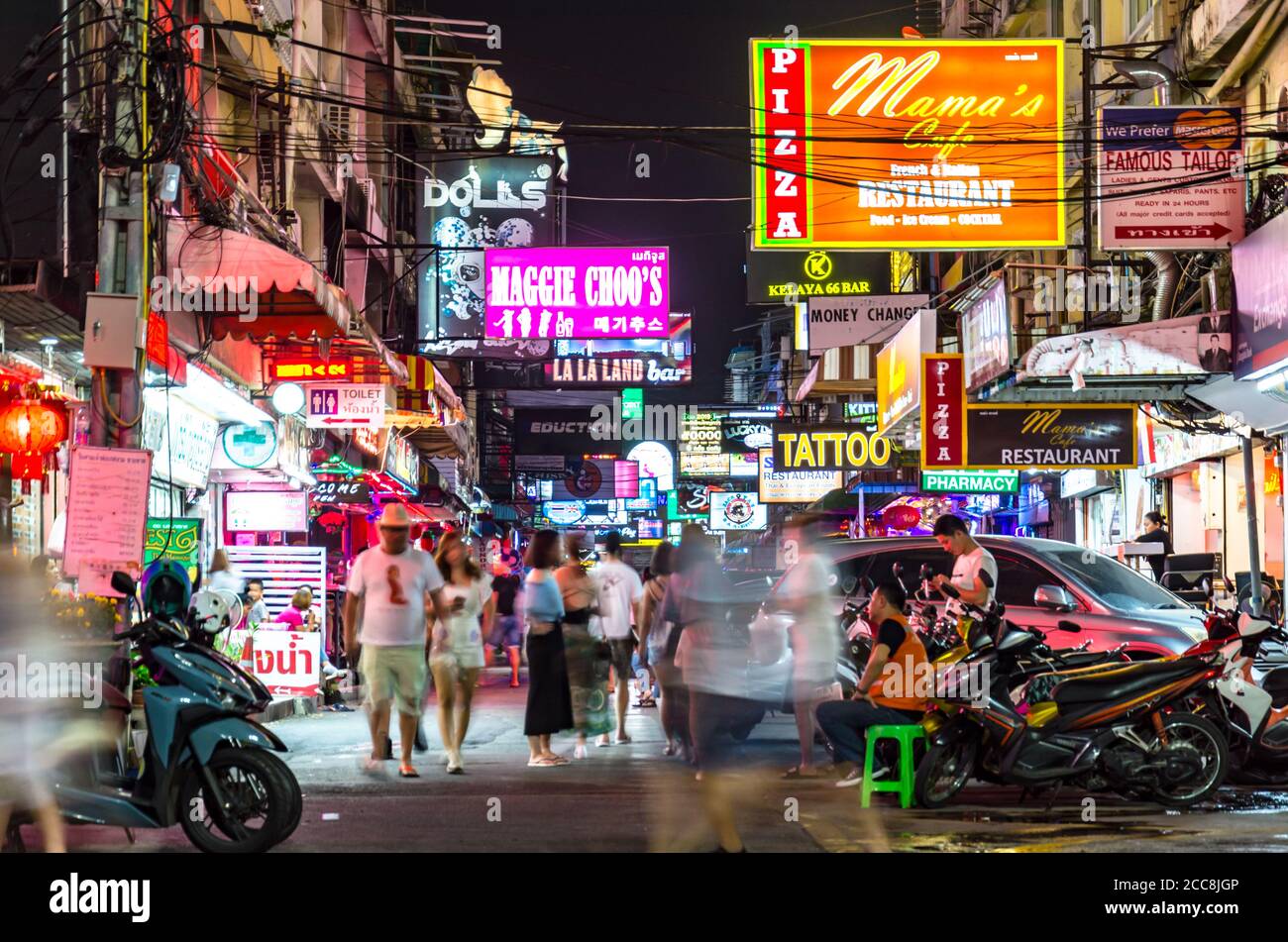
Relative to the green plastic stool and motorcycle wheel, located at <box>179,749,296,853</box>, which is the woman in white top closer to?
the green plastic stool

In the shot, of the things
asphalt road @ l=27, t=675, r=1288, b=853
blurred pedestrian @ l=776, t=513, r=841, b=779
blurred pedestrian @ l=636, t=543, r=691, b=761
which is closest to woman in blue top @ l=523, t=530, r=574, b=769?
asphalt road @ l=27, t=675, r=1288, b=853

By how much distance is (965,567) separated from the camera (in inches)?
531

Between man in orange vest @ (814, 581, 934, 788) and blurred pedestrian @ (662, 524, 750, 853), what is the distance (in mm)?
2334

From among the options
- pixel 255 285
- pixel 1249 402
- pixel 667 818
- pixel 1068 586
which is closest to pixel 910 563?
pixel 1068 586

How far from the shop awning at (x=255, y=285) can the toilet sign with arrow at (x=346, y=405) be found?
230cm

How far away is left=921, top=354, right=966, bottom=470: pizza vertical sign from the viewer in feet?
74.2

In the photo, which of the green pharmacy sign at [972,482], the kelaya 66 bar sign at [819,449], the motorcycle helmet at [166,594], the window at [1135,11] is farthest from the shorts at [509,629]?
the motorcycle helmet at [166,594]

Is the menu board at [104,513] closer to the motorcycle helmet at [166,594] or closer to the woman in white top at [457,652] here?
the woman in white top at [457,652]

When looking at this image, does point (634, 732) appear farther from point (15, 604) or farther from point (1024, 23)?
point (1024, 23)

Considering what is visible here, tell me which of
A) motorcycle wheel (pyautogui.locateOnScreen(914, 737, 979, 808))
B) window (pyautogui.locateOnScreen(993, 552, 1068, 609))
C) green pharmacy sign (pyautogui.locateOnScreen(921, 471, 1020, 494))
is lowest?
motorcycle wheel (pyautogui.locateOnScreen(914, 737, 979, 808))

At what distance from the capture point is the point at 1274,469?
2094 cm

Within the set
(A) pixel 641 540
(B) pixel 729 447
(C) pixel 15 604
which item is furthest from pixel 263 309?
(A) pixel 641 540

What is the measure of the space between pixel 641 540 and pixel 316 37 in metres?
63.0

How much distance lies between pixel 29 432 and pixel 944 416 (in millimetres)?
13232
